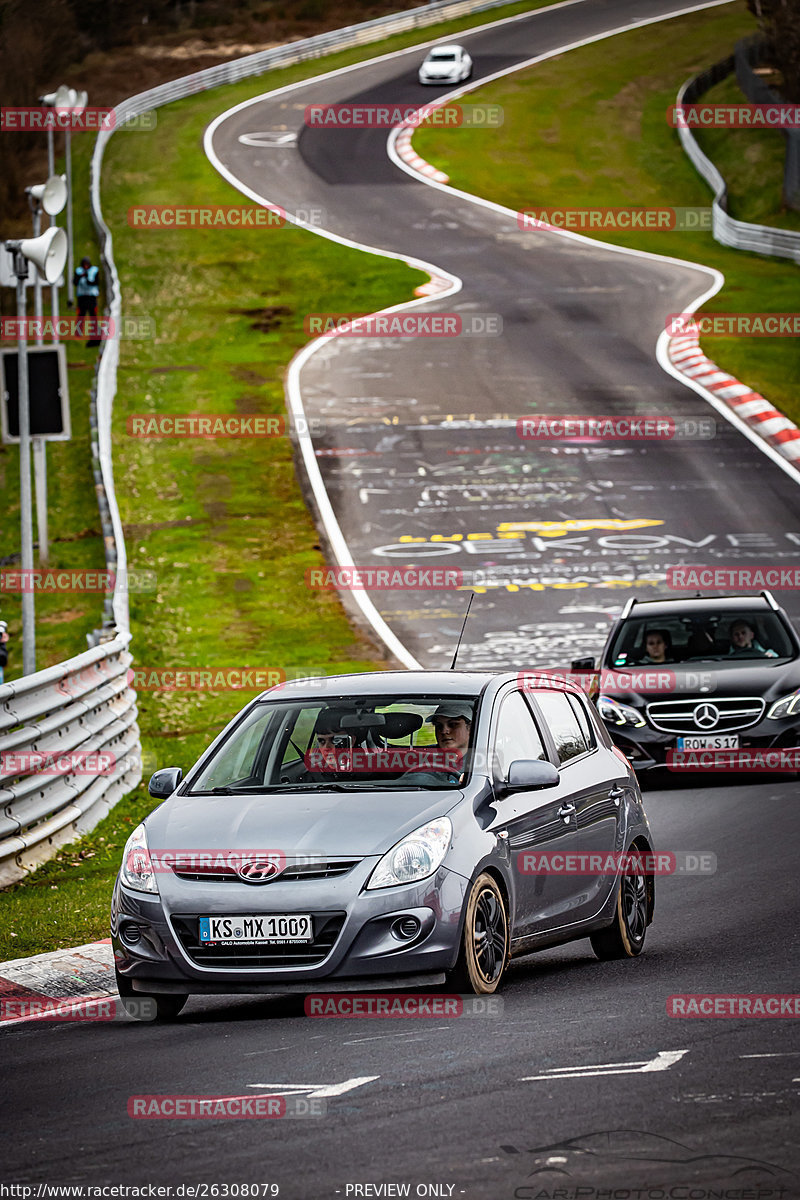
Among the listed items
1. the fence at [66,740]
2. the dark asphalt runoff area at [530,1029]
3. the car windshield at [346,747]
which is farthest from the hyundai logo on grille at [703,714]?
the car windshield at [346,747]

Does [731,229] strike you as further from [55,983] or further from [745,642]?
[55,983]

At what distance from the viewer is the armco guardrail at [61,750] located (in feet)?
41.5

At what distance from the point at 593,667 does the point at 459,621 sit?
8049mm

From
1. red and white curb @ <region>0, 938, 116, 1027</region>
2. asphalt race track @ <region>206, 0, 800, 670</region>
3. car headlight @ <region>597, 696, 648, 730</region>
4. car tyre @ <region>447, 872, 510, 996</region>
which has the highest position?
car tyre @ <region>447, 872, 510, 996</region>

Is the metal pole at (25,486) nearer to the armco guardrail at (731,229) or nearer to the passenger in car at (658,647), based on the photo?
the passenger in car at (658,647)

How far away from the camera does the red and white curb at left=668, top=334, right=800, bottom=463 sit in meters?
33.4

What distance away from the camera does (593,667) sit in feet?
56.1

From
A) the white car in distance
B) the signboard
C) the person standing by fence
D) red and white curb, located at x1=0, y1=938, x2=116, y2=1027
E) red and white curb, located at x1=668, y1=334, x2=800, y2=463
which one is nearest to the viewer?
red and white curb, located at x1=0, y1=938, x2=116, y2=1027

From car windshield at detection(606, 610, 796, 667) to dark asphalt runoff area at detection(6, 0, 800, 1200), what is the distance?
127 centimetres

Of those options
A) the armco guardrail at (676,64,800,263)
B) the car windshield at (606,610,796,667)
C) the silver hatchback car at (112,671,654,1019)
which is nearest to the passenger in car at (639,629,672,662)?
the car windshield at (606,610,796,667)

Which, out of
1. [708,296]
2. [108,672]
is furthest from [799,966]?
[708,296]

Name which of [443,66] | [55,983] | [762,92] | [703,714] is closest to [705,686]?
[703,714]

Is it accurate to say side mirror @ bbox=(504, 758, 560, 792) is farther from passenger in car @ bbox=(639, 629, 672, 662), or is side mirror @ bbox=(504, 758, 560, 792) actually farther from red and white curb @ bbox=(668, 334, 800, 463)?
red and white curb @ bbox=(668, 334, 800, 463)

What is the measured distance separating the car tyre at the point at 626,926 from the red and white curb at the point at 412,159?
51.8m
